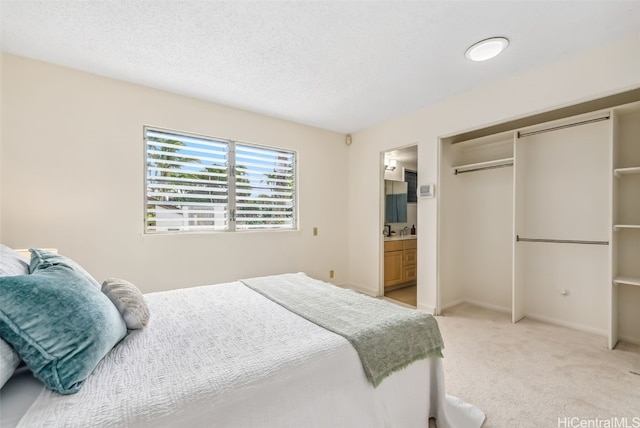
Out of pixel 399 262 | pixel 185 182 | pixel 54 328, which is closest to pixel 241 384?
pixel 54 328

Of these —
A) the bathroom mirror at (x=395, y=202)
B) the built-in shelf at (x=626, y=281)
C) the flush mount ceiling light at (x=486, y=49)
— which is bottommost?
the built-in shelf at (x=626, y=281)

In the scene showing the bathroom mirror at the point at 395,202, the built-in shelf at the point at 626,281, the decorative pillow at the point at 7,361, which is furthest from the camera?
the bathroom mirror at the point at 395,202

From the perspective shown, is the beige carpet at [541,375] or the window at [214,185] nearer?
the beige carpet at [541,375]

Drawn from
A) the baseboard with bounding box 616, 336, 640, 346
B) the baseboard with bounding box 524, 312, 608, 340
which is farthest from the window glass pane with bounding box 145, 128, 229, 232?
the baseboard with bounding box 616, 336, 640, 346

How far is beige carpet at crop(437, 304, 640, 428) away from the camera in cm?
162

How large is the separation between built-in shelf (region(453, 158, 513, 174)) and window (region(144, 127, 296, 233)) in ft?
7.57

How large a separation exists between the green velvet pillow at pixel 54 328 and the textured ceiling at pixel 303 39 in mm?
1801

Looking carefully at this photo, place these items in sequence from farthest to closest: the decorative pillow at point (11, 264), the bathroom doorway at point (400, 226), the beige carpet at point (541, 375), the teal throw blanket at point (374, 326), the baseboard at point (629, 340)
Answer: the bathroom doorway at point (400, 226) < the baseboard at point (629, 340) < the beige carpet at point (541, 375) < the teal throw blanket at point (374, 326) < the decorative pillow at point (11, 264)

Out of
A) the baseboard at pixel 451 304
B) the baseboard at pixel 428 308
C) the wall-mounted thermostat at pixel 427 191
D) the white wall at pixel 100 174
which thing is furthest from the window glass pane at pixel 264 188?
the baseboard at pixel 451 304

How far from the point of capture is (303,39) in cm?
208

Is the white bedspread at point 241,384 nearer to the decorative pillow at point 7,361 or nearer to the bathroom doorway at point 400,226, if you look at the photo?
the decorative pillow at point 7,361

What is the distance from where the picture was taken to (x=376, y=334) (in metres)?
1.35

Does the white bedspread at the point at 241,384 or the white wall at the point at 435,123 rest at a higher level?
the white wall at the point at 435,123

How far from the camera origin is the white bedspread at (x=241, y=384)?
841mm
